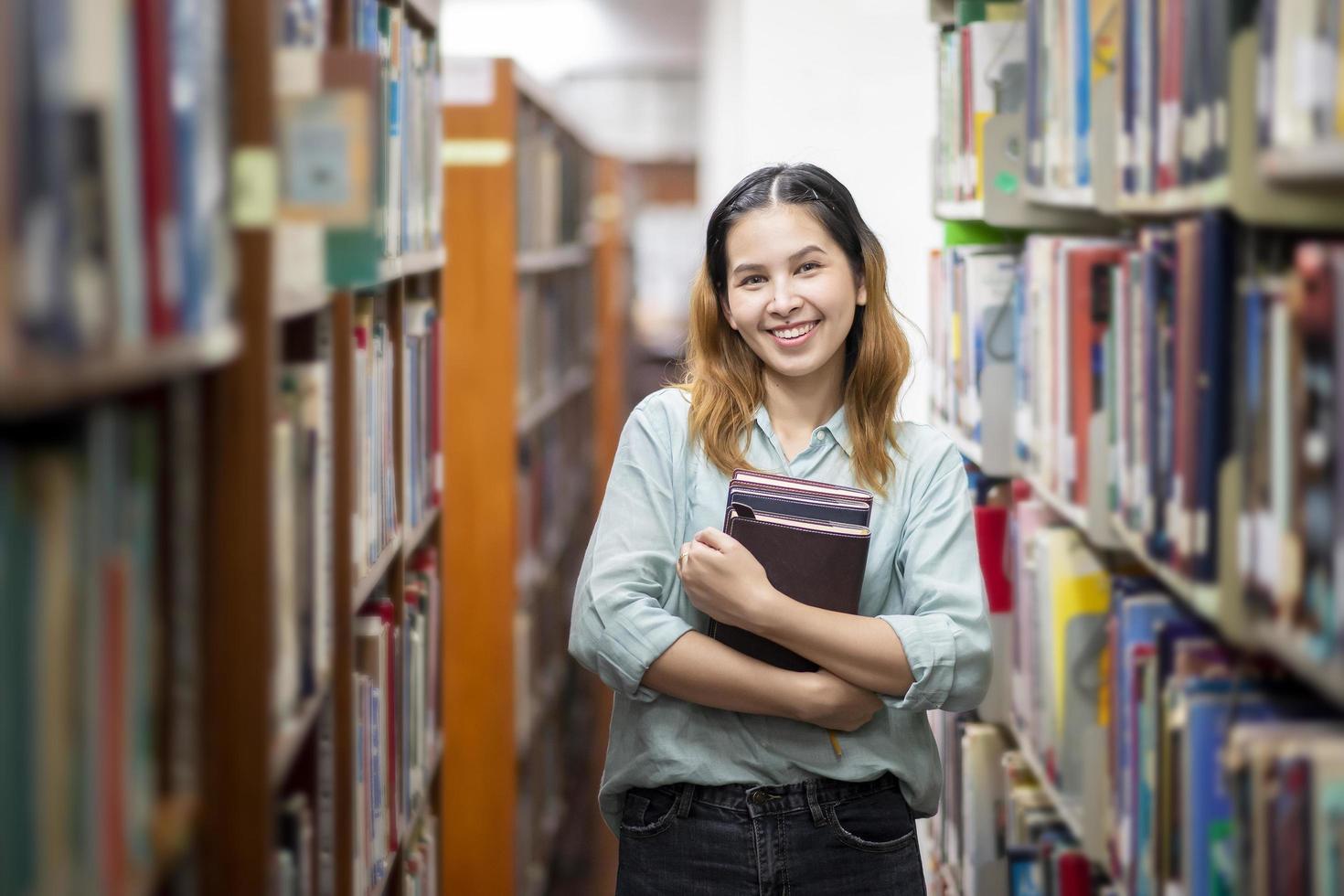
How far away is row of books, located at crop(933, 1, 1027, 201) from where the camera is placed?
2.29 metres

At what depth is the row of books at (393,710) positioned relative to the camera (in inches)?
69.4

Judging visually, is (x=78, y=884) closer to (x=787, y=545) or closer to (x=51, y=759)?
(x=51, y=759)

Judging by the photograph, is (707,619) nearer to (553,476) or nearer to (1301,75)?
(1301,75)

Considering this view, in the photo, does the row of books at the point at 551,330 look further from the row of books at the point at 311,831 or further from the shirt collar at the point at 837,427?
the row of books at the point at 311,831

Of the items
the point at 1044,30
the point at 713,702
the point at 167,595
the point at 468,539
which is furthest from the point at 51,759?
the point at 468,539

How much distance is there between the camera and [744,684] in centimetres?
162

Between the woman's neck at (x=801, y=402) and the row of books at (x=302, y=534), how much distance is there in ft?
1.93

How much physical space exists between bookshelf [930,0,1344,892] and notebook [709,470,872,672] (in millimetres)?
276

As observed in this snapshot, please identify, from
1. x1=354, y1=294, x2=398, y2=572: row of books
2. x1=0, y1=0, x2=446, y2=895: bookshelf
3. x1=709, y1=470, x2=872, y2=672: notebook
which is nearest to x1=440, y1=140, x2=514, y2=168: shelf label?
x1=354, y1=294, x2=398, y2=572: row of books

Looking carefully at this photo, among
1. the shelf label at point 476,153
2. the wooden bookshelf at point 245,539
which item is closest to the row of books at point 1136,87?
the wooden bookshelf at point 245,539

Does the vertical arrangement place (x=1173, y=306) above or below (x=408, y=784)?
above

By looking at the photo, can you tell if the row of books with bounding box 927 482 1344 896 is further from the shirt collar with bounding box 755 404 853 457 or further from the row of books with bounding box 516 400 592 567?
the row of books with bounding box 516 400 592 567

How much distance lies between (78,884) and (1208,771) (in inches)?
37.7

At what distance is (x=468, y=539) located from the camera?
10.3 feet
